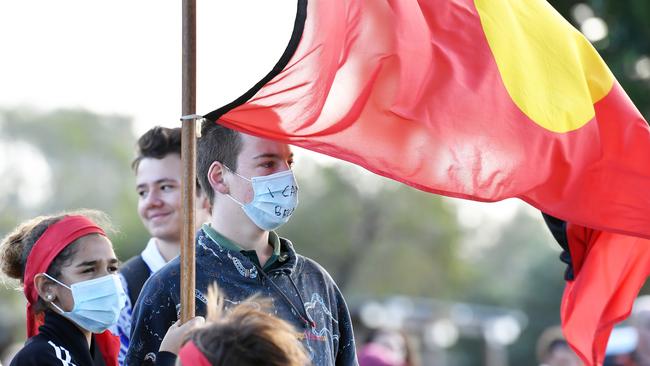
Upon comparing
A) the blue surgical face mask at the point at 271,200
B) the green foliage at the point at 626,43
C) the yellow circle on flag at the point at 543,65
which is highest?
the yellow circle on flag at the point at 543,65

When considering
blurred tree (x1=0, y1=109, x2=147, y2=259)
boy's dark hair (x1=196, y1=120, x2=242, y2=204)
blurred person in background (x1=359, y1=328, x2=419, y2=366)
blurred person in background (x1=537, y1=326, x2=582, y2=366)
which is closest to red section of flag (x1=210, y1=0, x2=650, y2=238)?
boy's dark hair (x1=196, y1=120, x2=242, y2=204)

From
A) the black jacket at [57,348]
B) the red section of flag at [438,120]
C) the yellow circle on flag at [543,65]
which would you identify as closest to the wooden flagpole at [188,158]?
the red section of flag at [438,120]

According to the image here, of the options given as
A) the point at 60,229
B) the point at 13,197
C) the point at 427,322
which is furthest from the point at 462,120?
the point at 13,197

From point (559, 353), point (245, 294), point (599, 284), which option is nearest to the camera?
point (245, 294)

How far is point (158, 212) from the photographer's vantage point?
6547mm

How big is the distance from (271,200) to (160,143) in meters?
1.79

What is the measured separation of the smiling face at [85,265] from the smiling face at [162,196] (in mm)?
885

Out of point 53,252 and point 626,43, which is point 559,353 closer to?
point 626,43

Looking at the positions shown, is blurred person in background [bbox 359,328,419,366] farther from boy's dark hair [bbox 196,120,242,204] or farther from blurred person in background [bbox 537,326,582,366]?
boy's dark hair [bbox 196,120,242,204]

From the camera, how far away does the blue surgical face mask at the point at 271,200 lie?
4945mm

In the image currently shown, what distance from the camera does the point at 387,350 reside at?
35.6ft

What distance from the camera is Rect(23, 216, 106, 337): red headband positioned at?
5.47 metres

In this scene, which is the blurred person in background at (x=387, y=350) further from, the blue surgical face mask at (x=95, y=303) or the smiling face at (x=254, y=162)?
the smiling face at (x=254, y=162)

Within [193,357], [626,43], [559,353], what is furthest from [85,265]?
[626,43]
